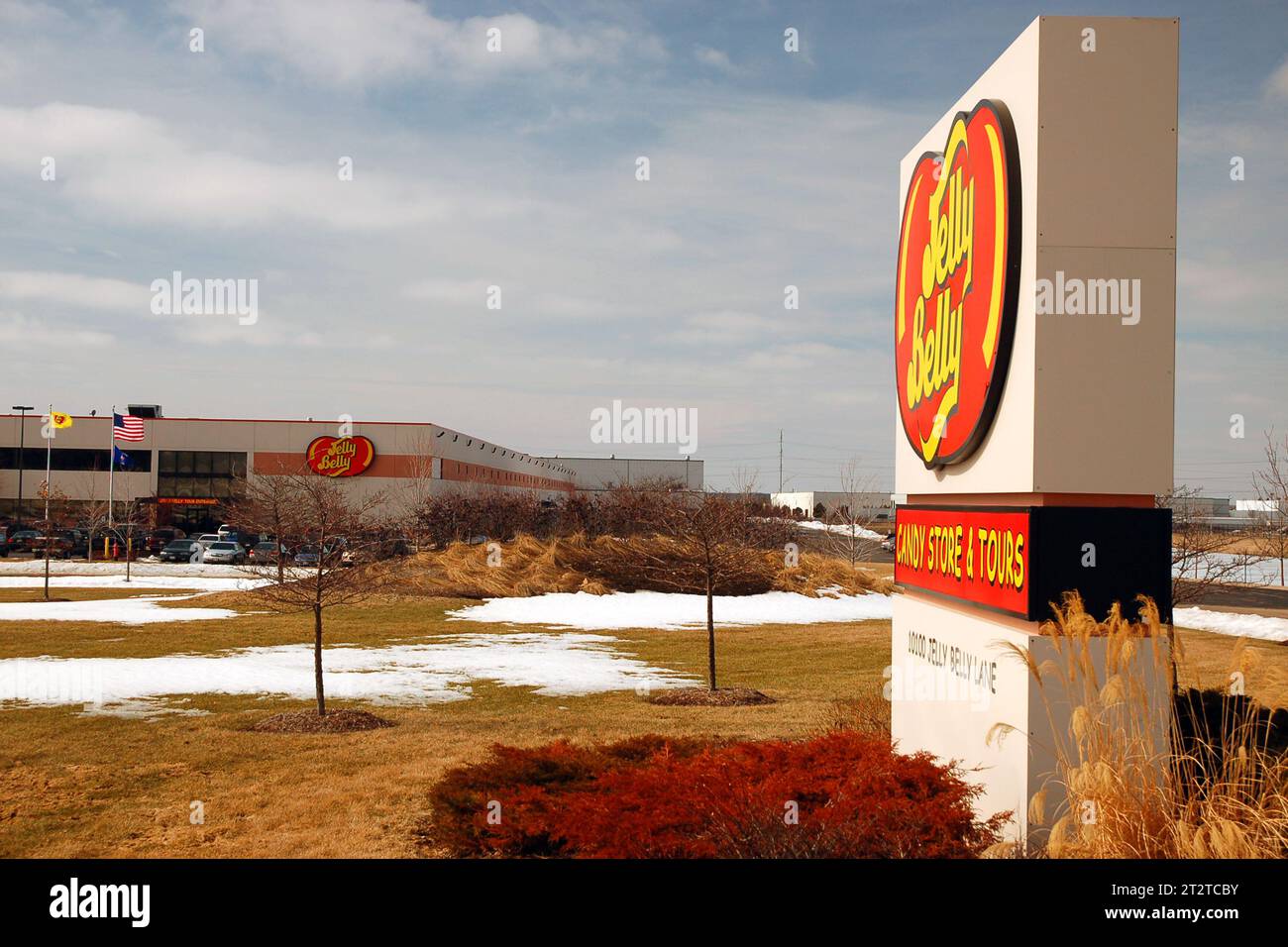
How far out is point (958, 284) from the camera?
25.0 feet

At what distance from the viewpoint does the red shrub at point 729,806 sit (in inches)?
221

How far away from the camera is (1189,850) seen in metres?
4.84

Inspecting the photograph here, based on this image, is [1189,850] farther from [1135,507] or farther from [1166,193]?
[1166,193]

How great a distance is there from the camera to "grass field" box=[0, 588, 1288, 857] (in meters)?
8.03

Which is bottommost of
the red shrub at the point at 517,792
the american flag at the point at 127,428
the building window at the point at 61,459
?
the red shrub at the point at 517,792

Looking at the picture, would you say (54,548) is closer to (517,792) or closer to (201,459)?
(201,459)

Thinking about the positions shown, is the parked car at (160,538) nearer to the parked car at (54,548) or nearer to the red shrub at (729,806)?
the parked car at (54,548)

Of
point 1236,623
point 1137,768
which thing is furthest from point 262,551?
point 1137,768

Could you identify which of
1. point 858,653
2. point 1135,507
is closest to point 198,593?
point 858,653

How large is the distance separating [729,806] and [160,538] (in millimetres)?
52657

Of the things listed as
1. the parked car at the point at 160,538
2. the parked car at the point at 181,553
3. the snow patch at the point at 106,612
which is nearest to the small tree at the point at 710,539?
the snow patch at the point at 106,612

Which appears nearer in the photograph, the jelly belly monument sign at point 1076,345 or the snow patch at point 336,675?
the jelly belly monument sign at point 1076,345

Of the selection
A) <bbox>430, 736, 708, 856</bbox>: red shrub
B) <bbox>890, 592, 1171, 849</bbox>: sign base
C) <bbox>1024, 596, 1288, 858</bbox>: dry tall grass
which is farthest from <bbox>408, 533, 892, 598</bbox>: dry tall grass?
<bbox>1024, 596, 1288, 858</bbox>: dry tall grass

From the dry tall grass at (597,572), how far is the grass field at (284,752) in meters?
11.7
